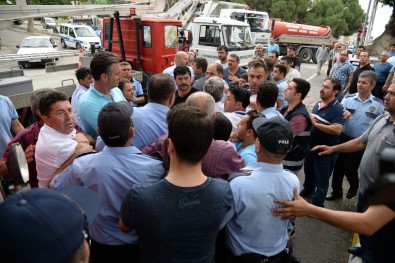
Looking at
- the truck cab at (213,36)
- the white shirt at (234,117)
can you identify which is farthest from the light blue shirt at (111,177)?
the truck cab at (213,36)

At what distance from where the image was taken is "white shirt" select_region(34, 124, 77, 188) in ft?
6.69

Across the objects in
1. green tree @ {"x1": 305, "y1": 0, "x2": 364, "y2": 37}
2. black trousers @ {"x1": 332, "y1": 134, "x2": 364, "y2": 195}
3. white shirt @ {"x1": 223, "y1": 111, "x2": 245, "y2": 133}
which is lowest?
black trousers @ {"x1": 332, "y1": 134, "x2": 364, "y2": 195}

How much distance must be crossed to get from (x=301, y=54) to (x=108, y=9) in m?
17.9

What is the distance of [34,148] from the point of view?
88.3 inches

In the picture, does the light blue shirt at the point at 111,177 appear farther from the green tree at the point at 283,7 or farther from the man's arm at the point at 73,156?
the green tree at the point at 283,7

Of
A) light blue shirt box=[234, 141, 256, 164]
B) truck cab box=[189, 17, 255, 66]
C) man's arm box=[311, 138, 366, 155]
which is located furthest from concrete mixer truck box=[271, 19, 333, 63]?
light blue shirt box=[234, 141, 256, 164]

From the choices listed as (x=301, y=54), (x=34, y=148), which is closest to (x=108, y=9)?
(x=34, y=148)

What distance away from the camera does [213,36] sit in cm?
1119

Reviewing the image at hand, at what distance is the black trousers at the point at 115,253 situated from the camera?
1886 millimetres

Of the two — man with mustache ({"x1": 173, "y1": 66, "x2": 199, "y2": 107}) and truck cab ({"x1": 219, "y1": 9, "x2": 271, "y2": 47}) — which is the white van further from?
man with mustache ({"x1": 173, "y1": 66, "x2": 199, "y2": 107})

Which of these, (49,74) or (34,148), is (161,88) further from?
(49,74)

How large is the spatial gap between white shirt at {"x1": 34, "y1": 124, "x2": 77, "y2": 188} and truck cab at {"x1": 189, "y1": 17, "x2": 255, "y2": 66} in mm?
9495

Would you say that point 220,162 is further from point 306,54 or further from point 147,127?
point 306,54

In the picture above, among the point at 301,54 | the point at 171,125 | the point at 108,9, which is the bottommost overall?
the point at 301,54
